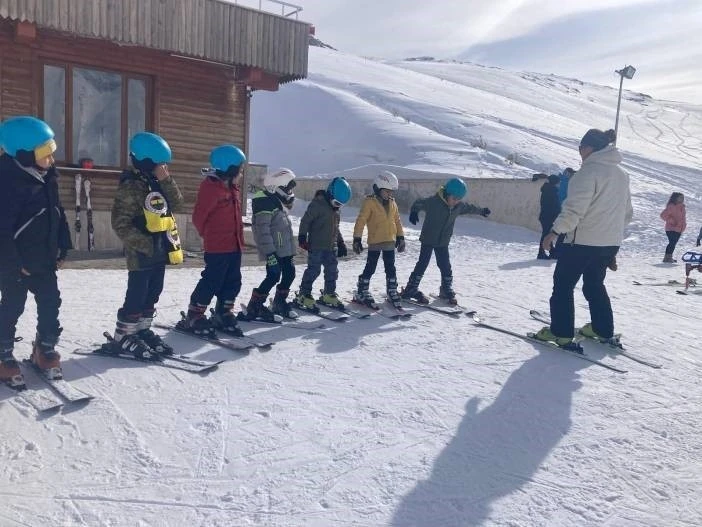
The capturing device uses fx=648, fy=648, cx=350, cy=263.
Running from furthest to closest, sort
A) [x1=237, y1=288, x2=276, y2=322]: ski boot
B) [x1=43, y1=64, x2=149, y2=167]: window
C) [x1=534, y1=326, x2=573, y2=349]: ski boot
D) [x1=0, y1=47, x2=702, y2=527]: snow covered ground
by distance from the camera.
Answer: [x1=43, y1=64, x2=149, y2=167]: window, [x1=237, y1=288, x2=276, y2=322]: ski boot, [x1=534, y1=326, x2=573, y2=349]: ski boot, [x1=0, y1=47, x2=702, y2=527]: snow covered ground

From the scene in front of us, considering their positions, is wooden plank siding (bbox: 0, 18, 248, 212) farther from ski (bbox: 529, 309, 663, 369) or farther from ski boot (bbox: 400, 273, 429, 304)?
ski (bbox: 529, 309, 663, 369)

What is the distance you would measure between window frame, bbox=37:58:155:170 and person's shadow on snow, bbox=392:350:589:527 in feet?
27.5

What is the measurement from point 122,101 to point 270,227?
20.3 ft

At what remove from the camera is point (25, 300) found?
4.23m

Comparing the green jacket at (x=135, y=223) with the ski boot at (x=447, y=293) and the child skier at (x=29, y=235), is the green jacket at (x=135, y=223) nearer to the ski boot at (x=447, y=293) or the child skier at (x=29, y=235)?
the child skier at (x=29, y=235)

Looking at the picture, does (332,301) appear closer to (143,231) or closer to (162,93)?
Result: (143,231)

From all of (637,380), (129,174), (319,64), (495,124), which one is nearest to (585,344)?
(637,380)

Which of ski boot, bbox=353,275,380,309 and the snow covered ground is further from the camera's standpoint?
ski boot, bbox=353,275,380,309

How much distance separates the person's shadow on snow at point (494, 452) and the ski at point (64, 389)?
6.94ft

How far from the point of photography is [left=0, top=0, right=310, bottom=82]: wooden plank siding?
960 cm

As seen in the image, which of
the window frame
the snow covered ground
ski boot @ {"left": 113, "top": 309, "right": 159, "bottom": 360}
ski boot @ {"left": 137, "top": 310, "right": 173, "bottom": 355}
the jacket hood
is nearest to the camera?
the snow covered ground

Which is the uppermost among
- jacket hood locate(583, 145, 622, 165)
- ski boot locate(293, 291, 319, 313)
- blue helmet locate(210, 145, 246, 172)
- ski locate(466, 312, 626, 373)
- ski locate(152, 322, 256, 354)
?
jacket hood locate(583, 145, 622, 165)

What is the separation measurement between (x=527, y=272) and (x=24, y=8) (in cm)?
872

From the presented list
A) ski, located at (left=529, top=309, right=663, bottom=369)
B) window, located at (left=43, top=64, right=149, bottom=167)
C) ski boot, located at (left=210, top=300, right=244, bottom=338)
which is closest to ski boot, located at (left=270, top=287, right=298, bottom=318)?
ski boot, located at (left=210, top=300, right=244, bottom=338)
